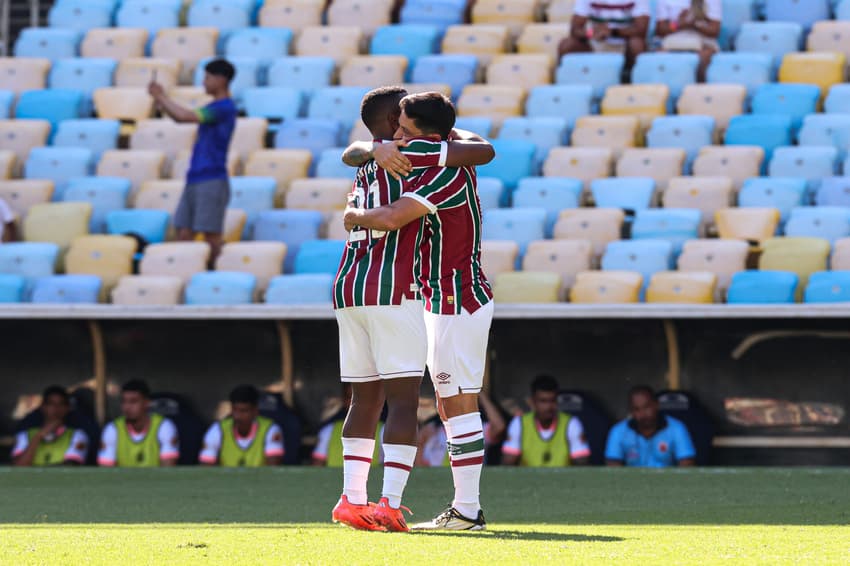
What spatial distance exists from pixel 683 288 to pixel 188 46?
248 inches

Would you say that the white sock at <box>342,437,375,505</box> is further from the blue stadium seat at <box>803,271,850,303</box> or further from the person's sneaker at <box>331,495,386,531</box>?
the blue stadium seat at <box>803,271,850,303</box>

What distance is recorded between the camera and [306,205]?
12000 mm

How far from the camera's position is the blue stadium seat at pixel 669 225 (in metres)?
10.9

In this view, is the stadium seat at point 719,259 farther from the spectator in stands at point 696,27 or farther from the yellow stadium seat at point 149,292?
the yellow stadium seat at point 149,292

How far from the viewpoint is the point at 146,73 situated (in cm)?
1411

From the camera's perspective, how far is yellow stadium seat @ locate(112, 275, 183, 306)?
10781 mm

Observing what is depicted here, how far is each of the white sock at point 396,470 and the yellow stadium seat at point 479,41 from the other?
8.63 meters

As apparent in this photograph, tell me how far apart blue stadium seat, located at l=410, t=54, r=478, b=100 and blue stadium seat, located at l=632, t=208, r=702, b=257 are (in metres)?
2.86

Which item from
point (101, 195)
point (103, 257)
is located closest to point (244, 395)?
point (103, 257)

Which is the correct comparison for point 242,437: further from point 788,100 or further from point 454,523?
point 454,523

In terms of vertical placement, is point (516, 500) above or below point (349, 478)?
below

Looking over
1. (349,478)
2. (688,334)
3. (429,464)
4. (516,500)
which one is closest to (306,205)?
(429,464)

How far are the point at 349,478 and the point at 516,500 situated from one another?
1.71 meters

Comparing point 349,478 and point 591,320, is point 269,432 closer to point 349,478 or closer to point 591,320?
point 591,320
